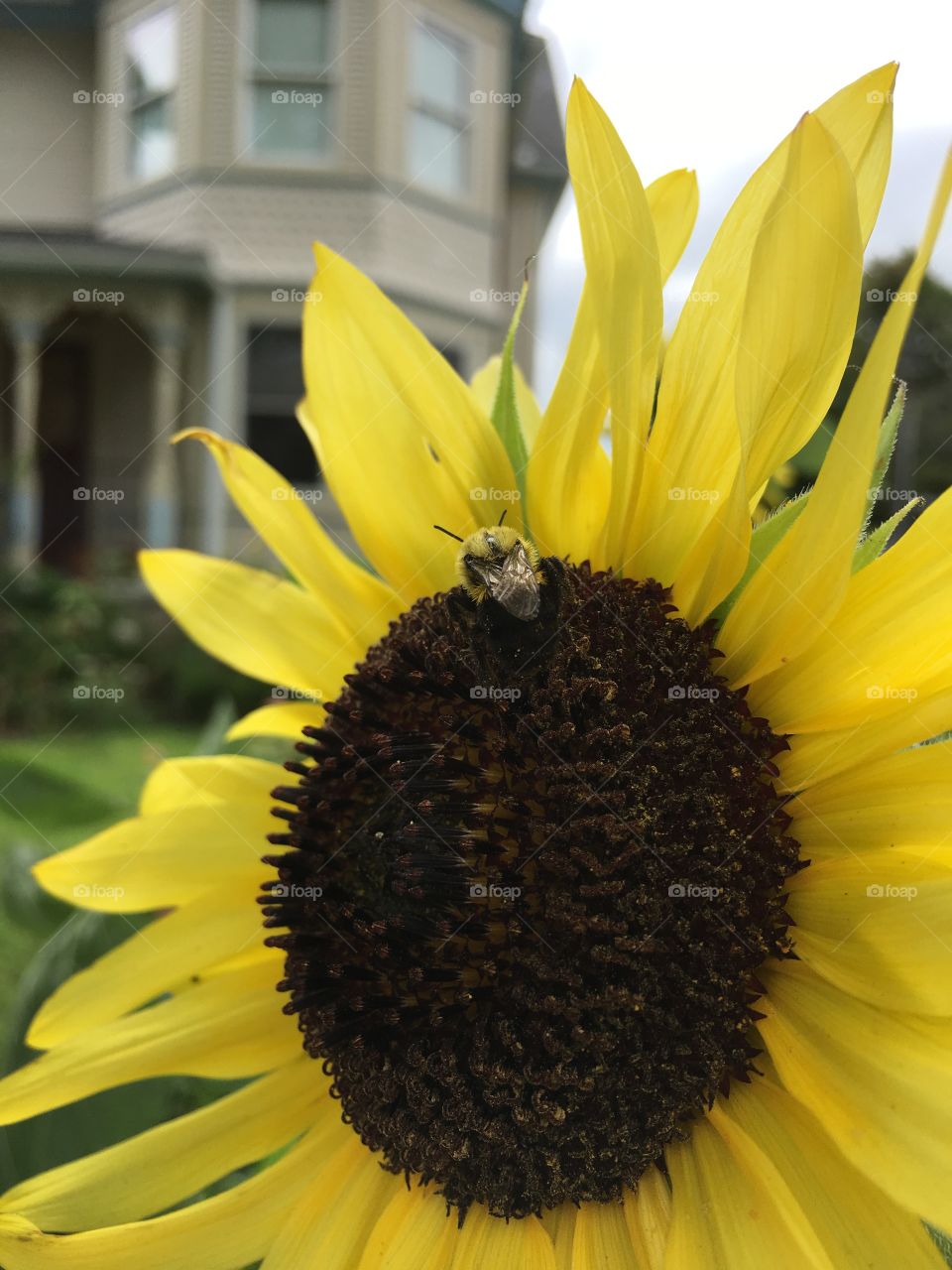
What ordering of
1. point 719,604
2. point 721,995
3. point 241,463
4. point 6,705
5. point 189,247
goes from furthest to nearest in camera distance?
1. point 189,247
2. point 6,705
3. point 241,463
4. point 719,604
5. point 721,995

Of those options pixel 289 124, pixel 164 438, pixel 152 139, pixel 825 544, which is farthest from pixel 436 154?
pixel 825 544

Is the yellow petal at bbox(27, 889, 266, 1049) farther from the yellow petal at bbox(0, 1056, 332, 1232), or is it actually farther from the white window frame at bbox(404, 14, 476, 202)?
the white window frame at bbox(404, 14, 476, 202)

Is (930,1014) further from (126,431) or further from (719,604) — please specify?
(126,431)

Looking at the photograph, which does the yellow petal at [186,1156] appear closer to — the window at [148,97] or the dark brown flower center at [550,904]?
the dark brown flower center at [550,904]

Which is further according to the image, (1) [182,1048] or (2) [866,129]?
(1) [182,1048]

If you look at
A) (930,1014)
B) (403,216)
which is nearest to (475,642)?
(930,1014)

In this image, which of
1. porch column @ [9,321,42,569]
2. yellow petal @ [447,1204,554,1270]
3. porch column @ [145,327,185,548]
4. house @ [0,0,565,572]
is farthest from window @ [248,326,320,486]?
yellow petal @ [447,1204,554,1270]

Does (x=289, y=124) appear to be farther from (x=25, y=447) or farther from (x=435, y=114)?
(x=25, y=447)
